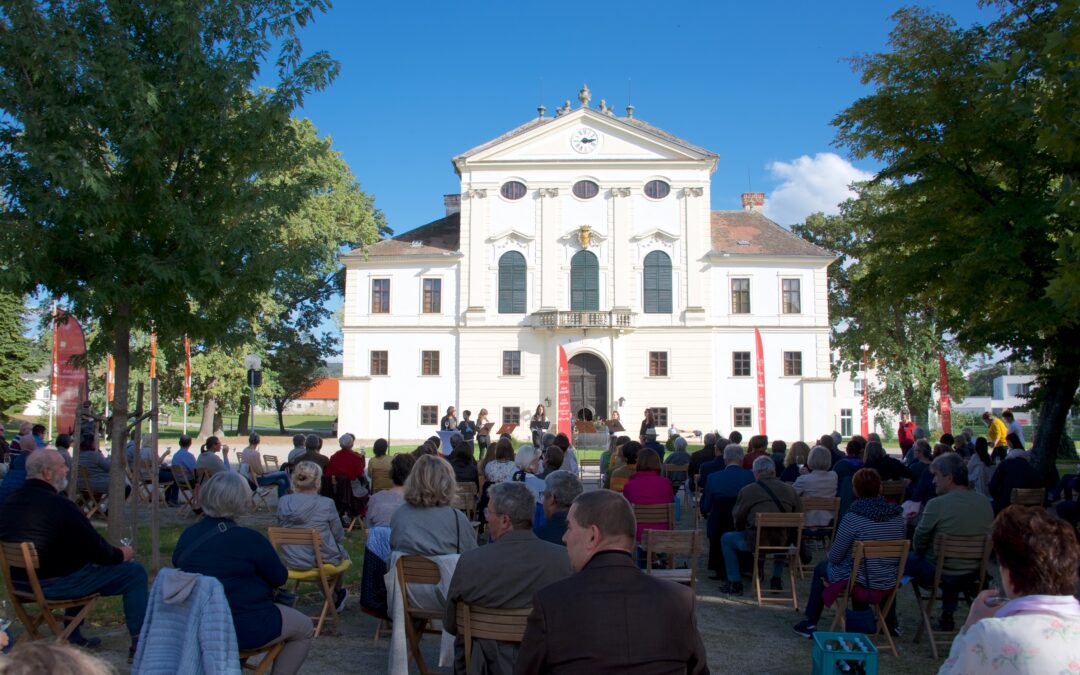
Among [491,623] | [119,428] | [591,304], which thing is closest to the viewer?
[491,623]

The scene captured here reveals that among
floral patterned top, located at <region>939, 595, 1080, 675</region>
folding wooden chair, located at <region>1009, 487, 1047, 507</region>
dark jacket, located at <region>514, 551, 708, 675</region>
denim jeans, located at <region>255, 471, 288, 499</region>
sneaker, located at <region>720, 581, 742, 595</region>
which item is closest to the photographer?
floral patterned top, located at <region>939, 595, 1080, 675</region>

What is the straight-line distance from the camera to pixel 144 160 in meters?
8.16

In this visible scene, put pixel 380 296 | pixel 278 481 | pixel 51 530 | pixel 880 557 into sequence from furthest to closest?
pixel 380 296
pixel 278 481
pixel 880 557
pixel 51 530

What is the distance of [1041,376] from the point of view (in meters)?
15.6

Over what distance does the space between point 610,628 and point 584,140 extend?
36.4m

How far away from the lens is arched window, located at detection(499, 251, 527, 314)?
37844 mm

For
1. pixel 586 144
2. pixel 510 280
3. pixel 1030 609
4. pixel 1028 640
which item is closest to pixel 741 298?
pixel 586 144

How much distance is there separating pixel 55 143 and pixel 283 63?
2553 millimetres

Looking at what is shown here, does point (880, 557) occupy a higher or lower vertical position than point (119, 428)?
lower

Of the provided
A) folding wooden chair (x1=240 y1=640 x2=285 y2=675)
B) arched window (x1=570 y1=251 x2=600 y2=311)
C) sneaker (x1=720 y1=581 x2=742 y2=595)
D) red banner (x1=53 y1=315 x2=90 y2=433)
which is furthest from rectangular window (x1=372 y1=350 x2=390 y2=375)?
folding wooden chair (x1=240 y1=640 x2=285 y2=675)

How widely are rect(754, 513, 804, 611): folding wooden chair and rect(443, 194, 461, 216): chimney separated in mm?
37522

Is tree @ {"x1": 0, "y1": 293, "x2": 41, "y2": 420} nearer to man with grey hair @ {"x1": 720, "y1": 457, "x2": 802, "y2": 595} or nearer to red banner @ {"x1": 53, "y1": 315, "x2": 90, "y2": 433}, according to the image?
red banner @ {"x1": 53, "y1": 315, "x2": 90, "y2": 433}

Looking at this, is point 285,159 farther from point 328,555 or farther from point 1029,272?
point 1029,272

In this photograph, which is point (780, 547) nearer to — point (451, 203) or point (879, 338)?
point (879, 338)
